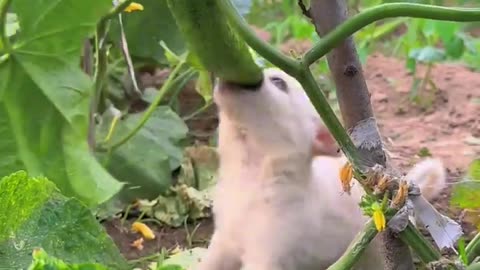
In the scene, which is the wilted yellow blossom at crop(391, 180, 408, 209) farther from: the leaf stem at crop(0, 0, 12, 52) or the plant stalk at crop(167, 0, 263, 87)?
the leaf stem at crop(0, 0, 12, 52)

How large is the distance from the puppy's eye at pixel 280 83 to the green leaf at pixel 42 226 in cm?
33

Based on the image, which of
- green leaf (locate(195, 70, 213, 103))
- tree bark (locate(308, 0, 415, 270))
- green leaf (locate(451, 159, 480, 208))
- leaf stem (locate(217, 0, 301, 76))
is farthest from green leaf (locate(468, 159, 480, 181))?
green leaf (locate(195, 70, 213, 103))

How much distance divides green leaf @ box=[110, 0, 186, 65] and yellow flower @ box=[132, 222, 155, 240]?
26 centimetres

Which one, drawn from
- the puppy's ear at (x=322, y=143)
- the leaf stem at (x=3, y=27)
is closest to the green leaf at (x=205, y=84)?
the puppy's ear at (x=322, y=143)

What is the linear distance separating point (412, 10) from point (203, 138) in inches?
43.9

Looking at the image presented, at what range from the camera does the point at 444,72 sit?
7.01 feet

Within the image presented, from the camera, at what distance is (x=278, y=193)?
Result: 0.91 meters

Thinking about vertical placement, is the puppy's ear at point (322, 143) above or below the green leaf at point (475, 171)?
above

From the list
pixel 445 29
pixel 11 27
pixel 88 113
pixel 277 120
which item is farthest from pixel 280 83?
pixel 445 29

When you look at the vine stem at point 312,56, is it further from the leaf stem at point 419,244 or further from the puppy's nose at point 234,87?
the puppy's nose at point 234,87

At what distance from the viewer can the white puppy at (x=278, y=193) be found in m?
0.89

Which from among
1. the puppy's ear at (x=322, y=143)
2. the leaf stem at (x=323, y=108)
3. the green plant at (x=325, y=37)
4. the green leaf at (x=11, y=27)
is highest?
the green leaf at (x=11, y=27)

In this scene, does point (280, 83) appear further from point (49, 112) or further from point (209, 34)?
point (209, 34)

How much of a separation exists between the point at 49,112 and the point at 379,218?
0.36 meters
